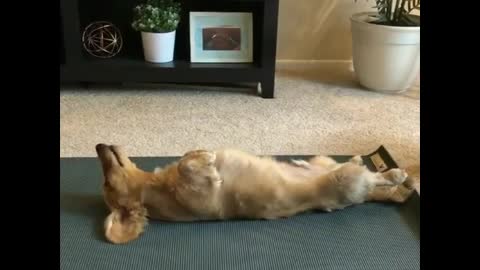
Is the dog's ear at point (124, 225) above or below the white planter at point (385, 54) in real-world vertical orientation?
below

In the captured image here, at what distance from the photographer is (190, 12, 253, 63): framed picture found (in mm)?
2646

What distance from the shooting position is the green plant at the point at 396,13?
2557 mm

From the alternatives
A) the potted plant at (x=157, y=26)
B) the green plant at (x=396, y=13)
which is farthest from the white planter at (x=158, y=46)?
the green plant at (x=396, y=13)

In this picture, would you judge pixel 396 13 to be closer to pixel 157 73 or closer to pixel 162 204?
pixel 157 73

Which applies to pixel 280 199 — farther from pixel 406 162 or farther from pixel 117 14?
pixel 117 14

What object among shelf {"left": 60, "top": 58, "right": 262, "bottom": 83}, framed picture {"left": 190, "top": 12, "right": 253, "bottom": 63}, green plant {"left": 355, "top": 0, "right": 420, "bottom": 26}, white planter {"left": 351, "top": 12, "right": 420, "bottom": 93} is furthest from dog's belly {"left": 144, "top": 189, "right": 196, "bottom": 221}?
green plant {"left": 355, "top": 0, "right": 420, "bottom": 26}

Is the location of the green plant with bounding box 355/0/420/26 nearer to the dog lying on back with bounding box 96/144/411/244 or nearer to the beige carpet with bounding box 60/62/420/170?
the beige carpet with bounding box 60/62/420/170

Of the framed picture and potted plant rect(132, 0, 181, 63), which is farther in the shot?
the framed picture

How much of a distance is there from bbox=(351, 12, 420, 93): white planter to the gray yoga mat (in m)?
1.09

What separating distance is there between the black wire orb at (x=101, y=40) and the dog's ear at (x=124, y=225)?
1.34 m

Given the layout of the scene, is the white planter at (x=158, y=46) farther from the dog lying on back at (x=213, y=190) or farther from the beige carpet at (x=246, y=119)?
the dog lying on back at (x=213, y=190)

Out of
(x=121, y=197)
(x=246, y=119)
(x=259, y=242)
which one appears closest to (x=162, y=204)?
(x=121, y=197)

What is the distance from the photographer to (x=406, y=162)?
1927 millimetres

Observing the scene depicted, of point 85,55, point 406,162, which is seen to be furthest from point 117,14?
point 406,162
